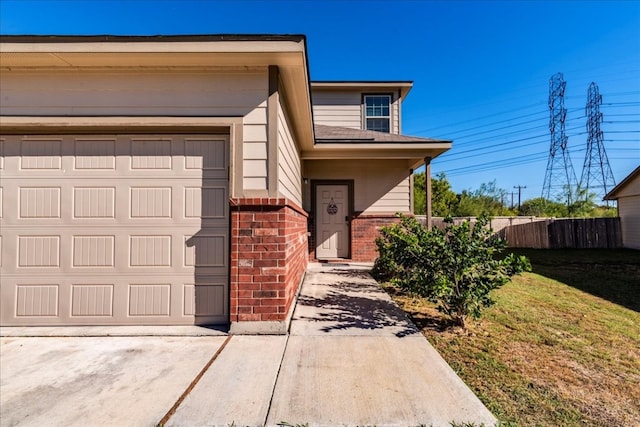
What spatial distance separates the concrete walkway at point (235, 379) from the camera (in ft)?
6.34

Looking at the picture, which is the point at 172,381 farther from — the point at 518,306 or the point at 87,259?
the point at 518,306

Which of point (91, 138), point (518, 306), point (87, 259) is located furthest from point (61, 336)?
point (518, 306)

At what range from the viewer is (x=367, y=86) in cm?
978

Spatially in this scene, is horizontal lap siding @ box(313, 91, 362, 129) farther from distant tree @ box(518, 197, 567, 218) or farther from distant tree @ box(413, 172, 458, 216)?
distant tree @ box(518, 197, 567, 218)

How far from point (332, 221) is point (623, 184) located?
37.2ft

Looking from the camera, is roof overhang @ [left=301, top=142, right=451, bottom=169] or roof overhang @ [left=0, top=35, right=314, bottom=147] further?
roof overhang @ [left=301, top=142, right=451, bottom=169]

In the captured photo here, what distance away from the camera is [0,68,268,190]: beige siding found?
135 inches

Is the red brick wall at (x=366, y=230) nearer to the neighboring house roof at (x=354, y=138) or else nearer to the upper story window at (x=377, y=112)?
the neighboring house roof at (x=354, y=138)

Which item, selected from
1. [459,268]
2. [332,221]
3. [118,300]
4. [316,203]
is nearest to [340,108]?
[316,203]

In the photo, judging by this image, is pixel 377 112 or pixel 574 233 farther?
pixel 574 233

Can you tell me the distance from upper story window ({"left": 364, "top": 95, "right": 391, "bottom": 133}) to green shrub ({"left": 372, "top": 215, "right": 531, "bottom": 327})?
6.81 meters

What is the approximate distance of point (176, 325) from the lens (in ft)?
11.3

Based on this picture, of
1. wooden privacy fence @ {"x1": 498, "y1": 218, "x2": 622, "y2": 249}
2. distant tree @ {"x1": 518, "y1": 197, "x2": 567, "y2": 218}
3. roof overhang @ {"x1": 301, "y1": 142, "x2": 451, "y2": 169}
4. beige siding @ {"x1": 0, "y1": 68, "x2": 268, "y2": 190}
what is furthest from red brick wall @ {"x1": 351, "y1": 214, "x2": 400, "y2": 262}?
distant tree @ {"x1": 518, "y1": 197, "x2": 567, "y2": 218}

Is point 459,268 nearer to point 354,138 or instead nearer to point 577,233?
point 354,138
